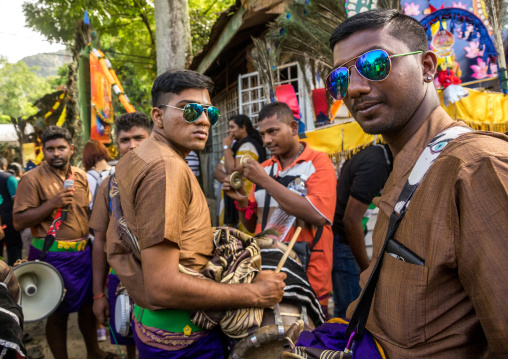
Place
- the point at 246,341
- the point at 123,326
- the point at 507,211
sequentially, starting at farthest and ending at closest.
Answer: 1. the point at 123,326
2. the point at 246,341
3. the point at 507,211

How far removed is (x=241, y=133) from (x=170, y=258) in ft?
12.6

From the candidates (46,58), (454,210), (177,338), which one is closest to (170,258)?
(177,338)

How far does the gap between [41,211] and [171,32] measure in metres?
4.21

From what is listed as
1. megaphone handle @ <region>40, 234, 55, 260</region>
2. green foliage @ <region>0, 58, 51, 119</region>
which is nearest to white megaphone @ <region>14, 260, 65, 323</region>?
megaphone handle @ <region>40, 234, 55, 260</region>

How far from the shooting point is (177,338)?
5.66 ft

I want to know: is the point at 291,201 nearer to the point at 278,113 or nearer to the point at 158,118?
the point at 278,113

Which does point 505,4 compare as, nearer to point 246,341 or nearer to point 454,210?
point 454,210

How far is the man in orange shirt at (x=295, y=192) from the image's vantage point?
8.82ft

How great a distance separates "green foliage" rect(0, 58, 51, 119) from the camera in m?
42.7

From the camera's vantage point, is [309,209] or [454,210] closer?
[454,210]

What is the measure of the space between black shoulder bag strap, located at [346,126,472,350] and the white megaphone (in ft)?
10.2

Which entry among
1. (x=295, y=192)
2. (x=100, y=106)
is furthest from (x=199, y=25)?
(x=295, y=192)

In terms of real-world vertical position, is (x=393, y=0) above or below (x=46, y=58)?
below

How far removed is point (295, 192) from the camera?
8.96 ft
